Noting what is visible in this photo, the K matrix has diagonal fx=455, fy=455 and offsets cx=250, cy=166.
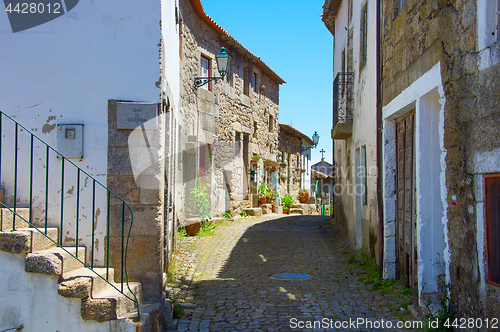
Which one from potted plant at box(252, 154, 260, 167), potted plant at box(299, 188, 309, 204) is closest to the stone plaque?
potted plant at box(252, 154, 260, 167)

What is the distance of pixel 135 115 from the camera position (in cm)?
466

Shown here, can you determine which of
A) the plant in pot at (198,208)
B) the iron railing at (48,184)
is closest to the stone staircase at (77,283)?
the iron railing at (48,184)

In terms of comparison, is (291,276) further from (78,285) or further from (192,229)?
(192,229)

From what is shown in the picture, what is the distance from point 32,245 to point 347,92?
719 centimetres

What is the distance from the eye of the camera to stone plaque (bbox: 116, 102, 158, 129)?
15.2 feet

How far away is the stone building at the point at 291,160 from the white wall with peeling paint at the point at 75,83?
14689mm

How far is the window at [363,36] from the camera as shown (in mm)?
8146

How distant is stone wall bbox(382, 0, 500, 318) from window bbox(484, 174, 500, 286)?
0.20 feet

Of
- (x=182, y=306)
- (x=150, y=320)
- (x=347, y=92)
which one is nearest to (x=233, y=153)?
(x=347, y=92)

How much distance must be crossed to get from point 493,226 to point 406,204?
2.20 meters

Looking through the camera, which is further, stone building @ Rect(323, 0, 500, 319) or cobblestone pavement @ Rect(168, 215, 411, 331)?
cobblestone pavement @ Rect(168, 215, 411, 331)

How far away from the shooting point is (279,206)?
18.3m

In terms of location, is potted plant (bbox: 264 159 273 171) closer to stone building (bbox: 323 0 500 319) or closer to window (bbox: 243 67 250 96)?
window (bbox: 243 67 250 96)

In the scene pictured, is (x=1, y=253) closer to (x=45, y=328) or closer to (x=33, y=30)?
(x=45, y=328)
